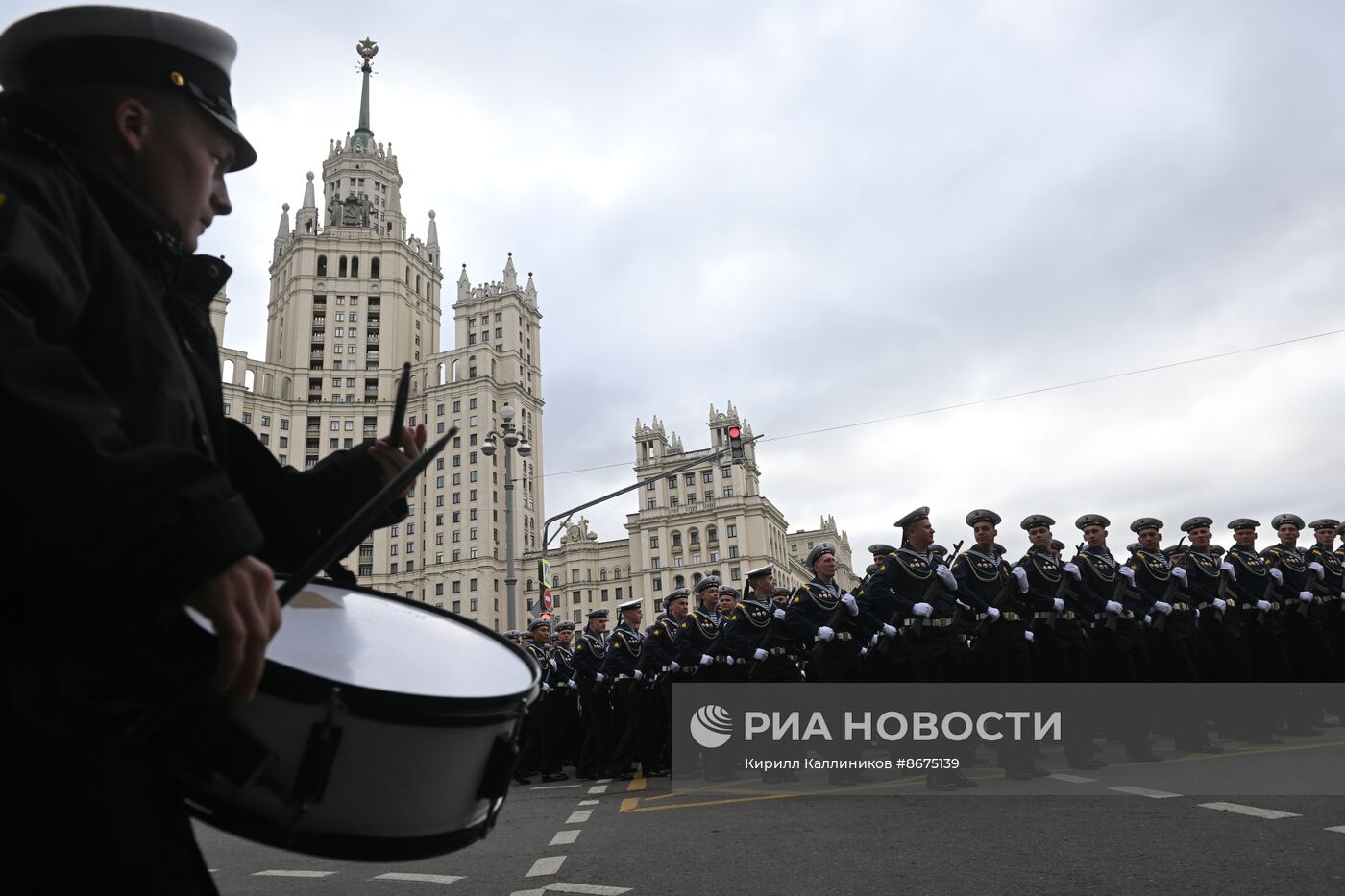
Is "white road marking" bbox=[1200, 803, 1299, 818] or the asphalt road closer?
the asphalt road

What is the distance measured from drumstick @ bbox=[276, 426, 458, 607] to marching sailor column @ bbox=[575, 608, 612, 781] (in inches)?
475

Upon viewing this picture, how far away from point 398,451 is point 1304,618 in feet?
43.7

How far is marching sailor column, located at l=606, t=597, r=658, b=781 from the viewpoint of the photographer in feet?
41.2

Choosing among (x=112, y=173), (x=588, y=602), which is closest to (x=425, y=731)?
(x=112, y=173)

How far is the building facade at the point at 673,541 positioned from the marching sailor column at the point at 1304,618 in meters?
88.1

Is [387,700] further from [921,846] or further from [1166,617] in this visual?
[1166,617]

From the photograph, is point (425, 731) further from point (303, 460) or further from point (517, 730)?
point (303, 460)

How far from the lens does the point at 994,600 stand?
30.3 feet

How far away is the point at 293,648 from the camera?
1.56 metres

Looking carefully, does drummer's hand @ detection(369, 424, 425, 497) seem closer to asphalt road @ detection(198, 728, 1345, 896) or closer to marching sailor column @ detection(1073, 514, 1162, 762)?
asphalt road @ detection(198, 728, 1345, 896)

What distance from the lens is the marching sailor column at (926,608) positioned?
8.70m

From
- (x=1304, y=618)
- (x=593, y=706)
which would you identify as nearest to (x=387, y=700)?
(x=593, y=706)

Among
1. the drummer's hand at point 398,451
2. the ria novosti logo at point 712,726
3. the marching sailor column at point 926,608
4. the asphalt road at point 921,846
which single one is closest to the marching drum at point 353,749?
the drummer's hand at point 398,451

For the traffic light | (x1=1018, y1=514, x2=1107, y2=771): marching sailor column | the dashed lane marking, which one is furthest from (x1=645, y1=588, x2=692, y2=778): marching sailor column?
the traffic light
